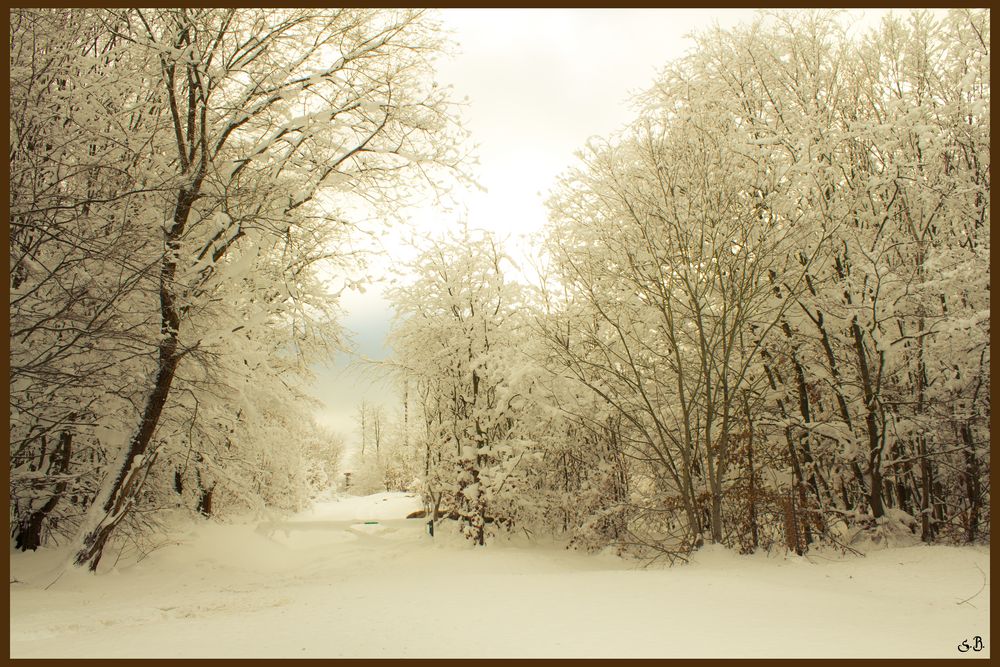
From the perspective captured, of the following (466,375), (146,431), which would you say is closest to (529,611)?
(146,431)

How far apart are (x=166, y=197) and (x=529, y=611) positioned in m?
7.76

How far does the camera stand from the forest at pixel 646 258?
777cm

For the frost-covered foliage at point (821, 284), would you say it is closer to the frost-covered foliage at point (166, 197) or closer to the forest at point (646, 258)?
the forest at point (646, 258)

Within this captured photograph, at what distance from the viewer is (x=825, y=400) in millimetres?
10117

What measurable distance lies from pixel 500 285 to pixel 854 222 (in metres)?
8.37

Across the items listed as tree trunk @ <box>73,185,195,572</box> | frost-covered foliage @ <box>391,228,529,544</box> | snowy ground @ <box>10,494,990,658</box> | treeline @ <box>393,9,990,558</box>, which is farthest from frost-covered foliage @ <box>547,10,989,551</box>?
tree trunk @ <box>73,185,195,572</box>

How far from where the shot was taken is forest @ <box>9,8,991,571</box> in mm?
7773

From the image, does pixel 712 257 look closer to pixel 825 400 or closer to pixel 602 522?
pixel 825 400

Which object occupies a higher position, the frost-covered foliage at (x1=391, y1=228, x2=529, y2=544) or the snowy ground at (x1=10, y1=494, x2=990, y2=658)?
the frost-covered foliage at (x1=391, y1=228, x2=529, y2=544)

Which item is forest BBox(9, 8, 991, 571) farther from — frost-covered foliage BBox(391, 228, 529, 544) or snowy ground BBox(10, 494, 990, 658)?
frost-covered foliage BBox(391, 228, 529, 544)

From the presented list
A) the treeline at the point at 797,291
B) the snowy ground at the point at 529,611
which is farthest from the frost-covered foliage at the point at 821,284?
the snowy ground at the point at 529,611

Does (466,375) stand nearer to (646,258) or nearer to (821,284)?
(646,258)

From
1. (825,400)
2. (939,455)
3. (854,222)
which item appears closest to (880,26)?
(854,222)

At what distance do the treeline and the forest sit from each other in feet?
0.23
